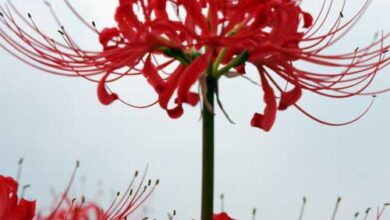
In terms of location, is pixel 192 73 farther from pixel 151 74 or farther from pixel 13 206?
pixel 13 206

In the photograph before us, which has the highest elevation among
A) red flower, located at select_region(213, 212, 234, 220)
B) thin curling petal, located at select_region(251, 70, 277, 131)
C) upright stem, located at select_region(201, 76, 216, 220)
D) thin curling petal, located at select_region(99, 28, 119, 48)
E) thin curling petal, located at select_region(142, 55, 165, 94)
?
thin curling petal, located at select_region(99, 28, 119, 48)

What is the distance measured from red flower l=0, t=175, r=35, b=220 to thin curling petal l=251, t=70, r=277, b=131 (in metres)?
1.17

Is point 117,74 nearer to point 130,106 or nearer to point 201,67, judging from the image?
point 130,106

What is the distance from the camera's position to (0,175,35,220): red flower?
3.79 m

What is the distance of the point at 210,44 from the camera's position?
3092 mm

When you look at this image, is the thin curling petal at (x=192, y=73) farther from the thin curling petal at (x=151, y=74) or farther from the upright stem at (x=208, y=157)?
the thin curling petal at (x=151, y=74)

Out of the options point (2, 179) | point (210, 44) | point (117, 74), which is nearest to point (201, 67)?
point (210, 44)

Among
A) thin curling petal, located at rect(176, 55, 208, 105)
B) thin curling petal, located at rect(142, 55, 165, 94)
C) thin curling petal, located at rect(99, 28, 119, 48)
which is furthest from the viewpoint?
thin curling petal, located at rect(142, 55, 165, 94)

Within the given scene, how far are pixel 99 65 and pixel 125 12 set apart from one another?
0.28m

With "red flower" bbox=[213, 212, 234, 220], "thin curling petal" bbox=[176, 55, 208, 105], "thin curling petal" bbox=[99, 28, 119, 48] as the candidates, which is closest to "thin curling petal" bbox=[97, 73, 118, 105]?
"thin curling petal" bbox=[99, 28, 119, 48]

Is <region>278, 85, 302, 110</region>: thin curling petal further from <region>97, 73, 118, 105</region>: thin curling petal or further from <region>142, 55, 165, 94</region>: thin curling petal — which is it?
<region>97, 73, 118, 105</region>: thin curling petal

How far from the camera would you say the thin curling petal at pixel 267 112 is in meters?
3.29

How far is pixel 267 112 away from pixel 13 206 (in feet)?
4.35

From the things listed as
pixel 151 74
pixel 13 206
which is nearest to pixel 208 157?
pixel 151 74
